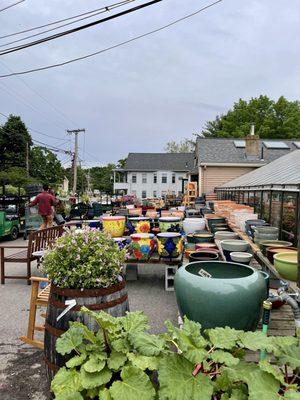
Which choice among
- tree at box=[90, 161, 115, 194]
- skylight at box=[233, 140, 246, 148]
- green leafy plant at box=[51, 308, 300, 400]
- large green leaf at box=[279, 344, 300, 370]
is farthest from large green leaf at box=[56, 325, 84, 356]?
tree at box=[90, 161, 115, 194]

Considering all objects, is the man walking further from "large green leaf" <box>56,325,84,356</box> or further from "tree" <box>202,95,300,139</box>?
"tree" <box>202,95,300,139</box>

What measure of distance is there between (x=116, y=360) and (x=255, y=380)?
734 mm

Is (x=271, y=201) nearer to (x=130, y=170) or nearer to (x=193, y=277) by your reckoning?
(x=193, y=277)

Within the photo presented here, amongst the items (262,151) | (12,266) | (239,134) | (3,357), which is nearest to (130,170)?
(239,134)

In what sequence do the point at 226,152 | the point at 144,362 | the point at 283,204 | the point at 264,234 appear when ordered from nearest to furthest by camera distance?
→ the point at 144,362 → the point at 264,234 → the point at 283,204 → the point at 226,152

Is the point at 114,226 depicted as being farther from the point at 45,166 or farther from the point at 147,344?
the point at 45,166

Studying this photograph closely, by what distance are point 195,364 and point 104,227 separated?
506 cm

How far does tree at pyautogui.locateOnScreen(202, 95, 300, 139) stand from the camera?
131 ft

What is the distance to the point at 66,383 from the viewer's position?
180cm

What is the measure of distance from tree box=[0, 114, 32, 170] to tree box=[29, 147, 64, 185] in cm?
350

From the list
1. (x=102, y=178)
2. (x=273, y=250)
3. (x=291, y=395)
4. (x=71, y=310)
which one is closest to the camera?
(x=291, y=395)

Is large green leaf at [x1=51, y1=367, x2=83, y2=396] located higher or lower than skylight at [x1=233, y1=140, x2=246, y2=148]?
lower

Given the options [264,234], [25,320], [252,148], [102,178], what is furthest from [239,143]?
[102,178]

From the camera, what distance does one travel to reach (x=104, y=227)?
6.55 m
